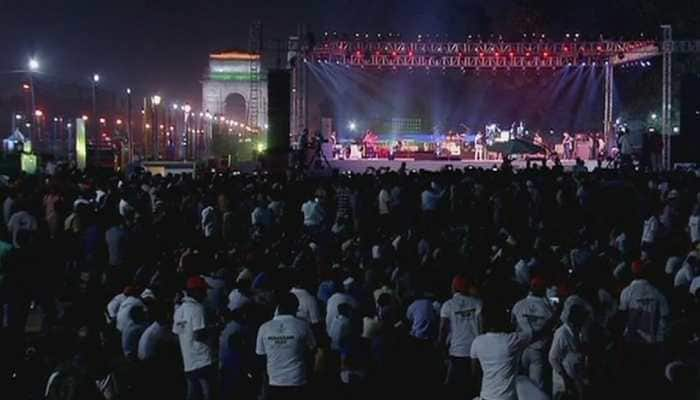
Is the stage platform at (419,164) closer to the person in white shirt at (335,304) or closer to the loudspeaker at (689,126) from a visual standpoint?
the loudspeaker at (689,126)

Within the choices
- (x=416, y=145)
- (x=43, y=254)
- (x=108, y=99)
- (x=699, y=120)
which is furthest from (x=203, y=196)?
(x=108, y=99)

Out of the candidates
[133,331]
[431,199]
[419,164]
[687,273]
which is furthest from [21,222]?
[419,164]

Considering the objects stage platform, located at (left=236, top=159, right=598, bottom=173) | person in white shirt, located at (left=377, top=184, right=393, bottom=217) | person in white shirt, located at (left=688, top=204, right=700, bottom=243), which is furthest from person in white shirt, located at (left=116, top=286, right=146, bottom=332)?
stage platform, located at (left=236, top=159, right=598, bottom=173)

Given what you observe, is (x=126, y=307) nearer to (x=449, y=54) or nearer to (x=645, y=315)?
(x=645, y=315)

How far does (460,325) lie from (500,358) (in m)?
2.08

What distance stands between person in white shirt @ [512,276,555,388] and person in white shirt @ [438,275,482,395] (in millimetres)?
599

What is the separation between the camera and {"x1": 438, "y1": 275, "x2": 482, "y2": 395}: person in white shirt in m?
9.27

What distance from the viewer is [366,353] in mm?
9039

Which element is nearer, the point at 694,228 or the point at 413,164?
the point at 694,228

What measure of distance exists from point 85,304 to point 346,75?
161 feet

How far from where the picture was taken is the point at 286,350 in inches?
314

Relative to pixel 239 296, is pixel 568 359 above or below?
below

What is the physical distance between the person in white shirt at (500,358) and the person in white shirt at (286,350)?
1497 millimetres

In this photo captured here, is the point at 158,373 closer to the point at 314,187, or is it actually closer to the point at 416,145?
the point at 314,187
